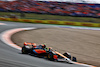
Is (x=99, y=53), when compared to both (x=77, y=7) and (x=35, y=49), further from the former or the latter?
(x=77, y=7)

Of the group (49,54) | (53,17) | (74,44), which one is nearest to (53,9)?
(53,17)

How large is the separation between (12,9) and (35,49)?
22107 millimetres

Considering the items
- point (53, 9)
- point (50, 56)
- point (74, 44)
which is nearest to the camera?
point (50, 56)

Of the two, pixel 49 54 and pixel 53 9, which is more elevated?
pixel 49 54

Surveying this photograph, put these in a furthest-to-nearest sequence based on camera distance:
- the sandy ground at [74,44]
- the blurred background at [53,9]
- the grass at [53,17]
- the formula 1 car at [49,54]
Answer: the blurred background at [53,9] < the grass at [53,17] < the sandy ground at [74,44] < the formula 1 car at [49,54]

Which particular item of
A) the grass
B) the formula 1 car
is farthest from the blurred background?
the formula 1 car

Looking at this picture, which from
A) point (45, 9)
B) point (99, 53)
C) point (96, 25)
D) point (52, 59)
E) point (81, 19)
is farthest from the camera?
point (45, 9)

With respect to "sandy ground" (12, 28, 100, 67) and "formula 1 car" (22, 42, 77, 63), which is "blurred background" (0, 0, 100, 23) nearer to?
"sandy ground" (12, 28, 100, 67)

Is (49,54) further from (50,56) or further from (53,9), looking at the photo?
(53,9)

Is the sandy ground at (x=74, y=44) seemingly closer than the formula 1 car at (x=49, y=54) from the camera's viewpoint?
No

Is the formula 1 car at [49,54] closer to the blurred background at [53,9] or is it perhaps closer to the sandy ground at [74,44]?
the sandy ground at [74,44]

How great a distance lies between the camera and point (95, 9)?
2811 centimetres

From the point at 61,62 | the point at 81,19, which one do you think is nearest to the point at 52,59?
the point at 61,62

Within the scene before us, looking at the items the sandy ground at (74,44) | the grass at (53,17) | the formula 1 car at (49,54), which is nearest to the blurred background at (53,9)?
the grass at (53,17)
